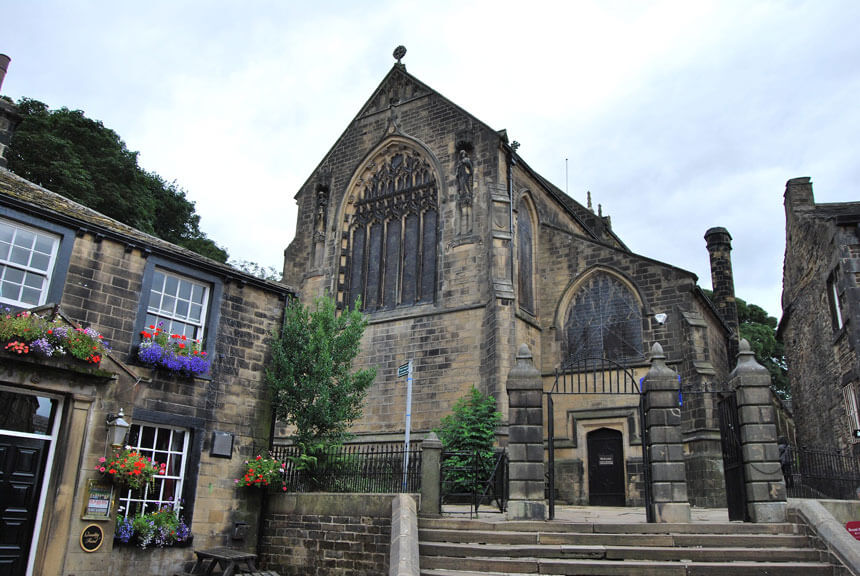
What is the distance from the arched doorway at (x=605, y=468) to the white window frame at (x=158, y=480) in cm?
1123

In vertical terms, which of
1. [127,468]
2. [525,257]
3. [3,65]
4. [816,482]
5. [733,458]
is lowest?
[127,468]

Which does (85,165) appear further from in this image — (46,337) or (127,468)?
(127,468)

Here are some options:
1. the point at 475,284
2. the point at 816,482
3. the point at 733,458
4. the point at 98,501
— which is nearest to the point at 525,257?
the point at 475,284

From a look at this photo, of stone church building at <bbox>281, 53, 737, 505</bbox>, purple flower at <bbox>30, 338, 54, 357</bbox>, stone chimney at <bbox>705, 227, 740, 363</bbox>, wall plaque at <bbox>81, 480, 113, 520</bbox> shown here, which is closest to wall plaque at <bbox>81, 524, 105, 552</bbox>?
wall plaque at <bbox>81, 480, 113, 520</bbox>

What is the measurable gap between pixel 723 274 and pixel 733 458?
1881 cm

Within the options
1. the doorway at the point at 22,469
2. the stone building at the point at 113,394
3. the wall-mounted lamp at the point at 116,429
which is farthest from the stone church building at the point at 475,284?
the doorway at the point at 22,469

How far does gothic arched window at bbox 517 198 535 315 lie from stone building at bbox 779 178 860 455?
802 centimetres

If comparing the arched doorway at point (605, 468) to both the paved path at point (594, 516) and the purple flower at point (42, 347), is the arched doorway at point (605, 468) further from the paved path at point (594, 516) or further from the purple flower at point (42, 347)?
the purple flower at point (42, 347)

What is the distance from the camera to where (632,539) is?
962 cm

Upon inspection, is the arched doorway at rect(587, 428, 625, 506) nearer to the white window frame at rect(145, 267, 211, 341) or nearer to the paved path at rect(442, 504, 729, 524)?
the paved path at rect(442, 504, 729, 524)

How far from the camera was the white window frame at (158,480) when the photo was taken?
36.6 feet

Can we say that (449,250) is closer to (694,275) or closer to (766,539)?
(694,275)

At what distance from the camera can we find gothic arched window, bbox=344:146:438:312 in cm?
2167

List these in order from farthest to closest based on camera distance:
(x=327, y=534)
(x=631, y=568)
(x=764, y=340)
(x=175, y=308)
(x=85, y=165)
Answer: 1. (x=764, y=340)
2. (x=85, y=165)
3. (x=175, y=308)
4. (x=327, y=534)
5. (x=631, y=568)
